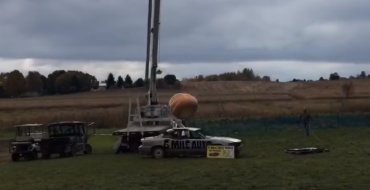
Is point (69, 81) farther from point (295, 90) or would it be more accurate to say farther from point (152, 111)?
point (152, 111)

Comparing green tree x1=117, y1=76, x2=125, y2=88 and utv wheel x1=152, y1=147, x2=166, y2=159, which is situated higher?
green tree x1=117, y1=76, x2=125, y2=88

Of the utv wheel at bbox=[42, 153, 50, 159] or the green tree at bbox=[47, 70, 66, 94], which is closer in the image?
the utv wheel at bbox=[42, 153, 50, 159]

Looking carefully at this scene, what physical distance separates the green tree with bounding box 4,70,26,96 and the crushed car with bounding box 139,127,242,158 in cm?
9865

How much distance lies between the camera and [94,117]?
62.5m

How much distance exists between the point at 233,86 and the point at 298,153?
312ft

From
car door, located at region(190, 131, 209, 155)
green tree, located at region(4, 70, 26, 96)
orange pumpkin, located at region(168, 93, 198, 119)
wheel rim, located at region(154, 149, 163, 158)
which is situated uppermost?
green tree, located at region(4, 70, 26, 96)

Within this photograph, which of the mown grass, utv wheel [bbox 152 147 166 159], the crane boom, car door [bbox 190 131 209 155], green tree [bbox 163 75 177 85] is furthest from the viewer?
green tree [bbox 163 75 177 85]

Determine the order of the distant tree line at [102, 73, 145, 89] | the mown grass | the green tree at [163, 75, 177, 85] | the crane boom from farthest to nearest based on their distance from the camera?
the distant tree line at [102, 73, 145, 89] < the green tree at [163, 75, 177, 85] < the crane boom < the mown grass

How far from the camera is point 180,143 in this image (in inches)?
1265

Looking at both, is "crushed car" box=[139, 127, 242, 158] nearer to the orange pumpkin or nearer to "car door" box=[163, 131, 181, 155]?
"car door" box=[163, 131, 181, 155]

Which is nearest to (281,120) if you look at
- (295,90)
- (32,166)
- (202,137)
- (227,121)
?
(227,121)

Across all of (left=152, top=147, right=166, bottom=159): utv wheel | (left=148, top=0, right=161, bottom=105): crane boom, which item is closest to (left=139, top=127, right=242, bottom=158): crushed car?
(left=152, top=147, right=166, bottom=159): utv wheel

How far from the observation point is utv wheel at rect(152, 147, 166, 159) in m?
32.4

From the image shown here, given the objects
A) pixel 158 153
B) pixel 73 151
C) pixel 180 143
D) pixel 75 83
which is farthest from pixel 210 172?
pixel 75 83
